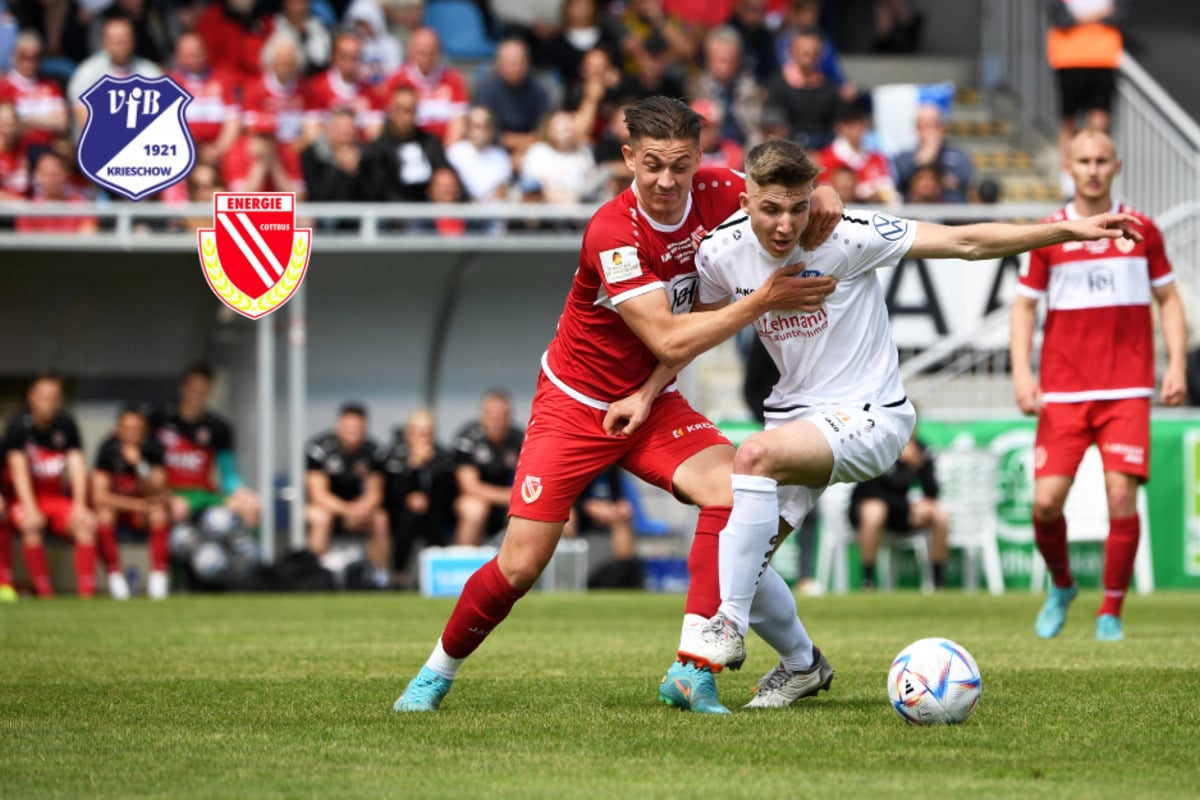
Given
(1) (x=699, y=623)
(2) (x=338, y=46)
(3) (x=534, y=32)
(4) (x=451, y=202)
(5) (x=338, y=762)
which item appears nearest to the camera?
(5) (x=338, y=762)

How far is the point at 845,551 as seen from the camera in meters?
16.0

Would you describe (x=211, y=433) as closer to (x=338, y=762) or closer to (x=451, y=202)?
(x=451, y=202)

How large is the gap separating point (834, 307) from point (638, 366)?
748 mm

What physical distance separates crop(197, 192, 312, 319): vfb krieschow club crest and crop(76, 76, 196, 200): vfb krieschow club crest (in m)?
0.23

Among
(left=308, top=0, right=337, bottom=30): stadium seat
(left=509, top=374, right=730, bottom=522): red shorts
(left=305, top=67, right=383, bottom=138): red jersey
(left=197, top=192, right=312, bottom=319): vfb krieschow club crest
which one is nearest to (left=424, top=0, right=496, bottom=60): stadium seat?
(left=308, top=0, right=337, bottom=30): stadium seat

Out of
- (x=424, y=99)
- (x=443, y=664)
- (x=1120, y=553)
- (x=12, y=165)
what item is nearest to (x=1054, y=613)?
(x=1120, y=553)

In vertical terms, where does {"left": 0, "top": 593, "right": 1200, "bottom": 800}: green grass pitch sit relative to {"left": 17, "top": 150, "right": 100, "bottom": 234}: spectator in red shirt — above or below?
below

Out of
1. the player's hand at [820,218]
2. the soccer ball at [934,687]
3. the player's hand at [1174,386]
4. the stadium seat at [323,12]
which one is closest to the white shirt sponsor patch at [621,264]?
the player's hand at [820,218]

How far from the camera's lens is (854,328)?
20.3 feet

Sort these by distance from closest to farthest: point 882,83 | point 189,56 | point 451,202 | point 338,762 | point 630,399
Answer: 1. point 338,762
2. point 630,399
3. point 189,56
4. point 451,202
5. point 882,83

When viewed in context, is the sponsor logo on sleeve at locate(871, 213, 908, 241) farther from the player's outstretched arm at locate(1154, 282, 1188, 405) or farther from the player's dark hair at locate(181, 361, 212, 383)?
the player's dark hair at locate(181, 361, 212, 383)

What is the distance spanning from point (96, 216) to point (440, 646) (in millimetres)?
11042

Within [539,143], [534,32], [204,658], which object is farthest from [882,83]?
[204,658]

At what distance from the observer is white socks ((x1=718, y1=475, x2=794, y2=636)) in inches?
231
